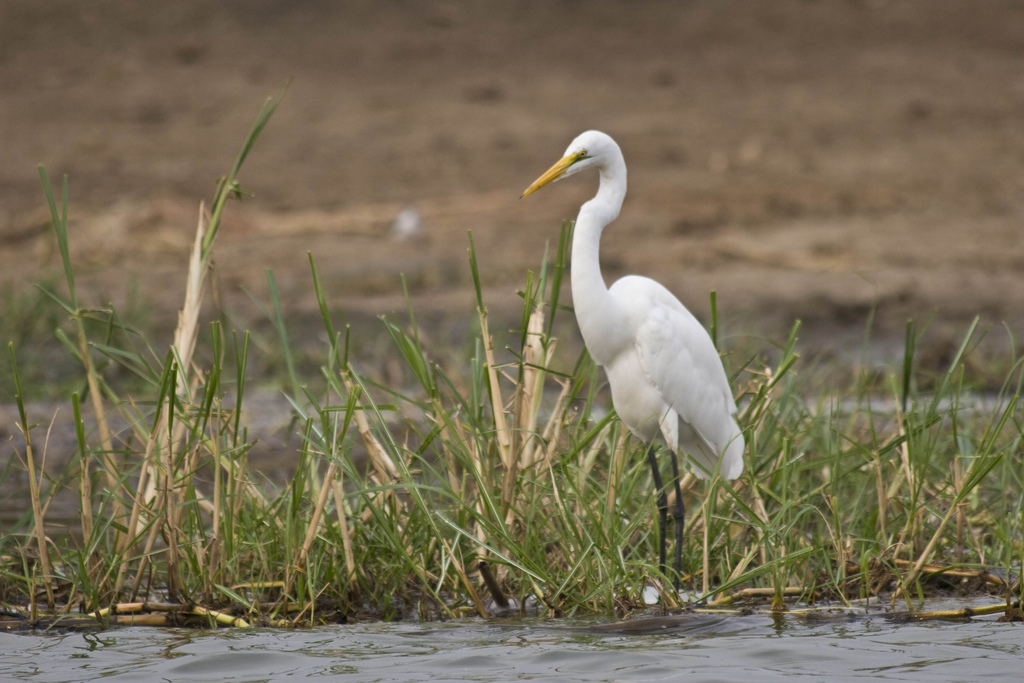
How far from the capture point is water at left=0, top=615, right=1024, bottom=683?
8.59ft

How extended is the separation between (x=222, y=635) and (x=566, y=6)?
1392 cm

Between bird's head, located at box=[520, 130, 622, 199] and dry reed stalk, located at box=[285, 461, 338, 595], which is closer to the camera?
dry reed stalk, located at box=[285, 461, 338, 595]

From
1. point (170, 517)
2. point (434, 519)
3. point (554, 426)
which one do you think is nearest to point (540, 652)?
point (434, 519)

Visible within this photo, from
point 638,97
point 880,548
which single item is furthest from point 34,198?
point 880,548

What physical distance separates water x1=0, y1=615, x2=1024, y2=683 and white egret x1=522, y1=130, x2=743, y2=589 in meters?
0.39

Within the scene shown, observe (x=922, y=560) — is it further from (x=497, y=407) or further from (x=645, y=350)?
(x=497, y=407)

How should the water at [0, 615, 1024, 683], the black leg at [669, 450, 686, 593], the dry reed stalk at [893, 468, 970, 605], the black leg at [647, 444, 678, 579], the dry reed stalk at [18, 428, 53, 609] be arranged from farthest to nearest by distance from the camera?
1. the black leg at [647, 444, 678, 579]
2. the black leg at [669, 450, 686, 593]
3. the dry reed stalk at [893, 468, 970, 605]
4. the dry reed stalk at [18, 428, 53, 609]
5. the water at [0, 615, 1024, 683]

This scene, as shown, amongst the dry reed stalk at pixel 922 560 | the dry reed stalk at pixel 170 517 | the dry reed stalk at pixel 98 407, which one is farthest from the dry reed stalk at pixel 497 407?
the dry reed stalk at pixel 922 560

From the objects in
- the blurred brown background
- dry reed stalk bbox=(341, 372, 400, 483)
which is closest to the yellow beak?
dry reed stalk bbox=(341, 372, 400, 483)

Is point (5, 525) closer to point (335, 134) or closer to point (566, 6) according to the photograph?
point (335, 134)

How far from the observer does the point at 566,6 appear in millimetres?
15805

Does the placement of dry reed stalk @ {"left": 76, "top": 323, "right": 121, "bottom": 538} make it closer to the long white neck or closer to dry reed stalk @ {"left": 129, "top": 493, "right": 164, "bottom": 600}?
dry reed stalk @ {"left": 129, "top": 493, "right": 164, "bottom": 600}

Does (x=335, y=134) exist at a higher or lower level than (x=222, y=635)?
higher

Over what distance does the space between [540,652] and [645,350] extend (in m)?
0.94
